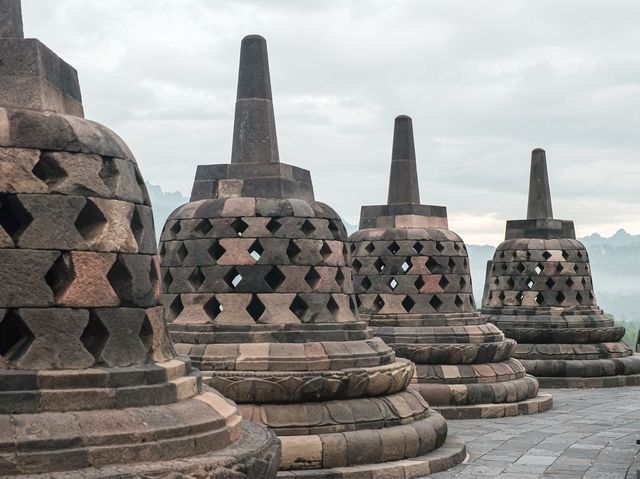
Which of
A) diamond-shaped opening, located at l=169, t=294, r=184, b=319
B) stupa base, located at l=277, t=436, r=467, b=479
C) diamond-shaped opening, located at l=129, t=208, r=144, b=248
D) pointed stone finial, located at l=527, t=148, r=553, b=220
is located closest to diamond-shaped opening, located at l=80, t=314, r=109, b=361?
diamond-shaped opening, located at l=129, t=208, r=144, b=248

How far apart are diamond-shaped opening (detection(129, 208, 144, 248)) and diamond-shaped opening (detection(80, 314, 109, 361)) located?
0.58 m

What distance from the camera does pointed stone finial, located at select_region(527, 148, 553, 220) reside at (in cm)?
2038

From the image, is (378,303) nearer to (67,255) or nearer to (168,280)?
(168,280)

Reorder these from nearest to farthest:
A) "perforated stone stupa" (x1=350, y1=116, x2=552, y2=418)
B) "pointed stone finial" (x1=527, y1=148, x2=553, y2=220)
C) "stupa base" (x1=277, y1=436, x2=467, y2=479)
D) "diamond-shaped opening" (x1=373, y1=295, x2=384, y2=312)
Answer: "stupa base" (x1=277, y1=436, x2=467, y2=479), "perforated stone stupa" (x1=350, y1=116, x2=552, y2=418), "diamond-shaped opening" (x1=373, y1=295, x2=384, y2=312), "pointed stone finial" (x1=527, y1=148, x2=553, y2=220)

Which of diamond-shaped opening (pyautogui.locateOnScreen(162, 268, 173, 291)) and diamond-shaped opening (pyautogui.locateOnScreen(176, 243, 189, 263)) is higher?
diamond-shaped opening (pyautogui.locateOnScreen(176, 243, 189, 263))

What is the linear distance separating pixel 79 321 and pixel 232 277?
193 inches

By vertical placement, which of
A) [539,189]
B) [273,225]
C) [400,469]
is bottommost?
[400,469]

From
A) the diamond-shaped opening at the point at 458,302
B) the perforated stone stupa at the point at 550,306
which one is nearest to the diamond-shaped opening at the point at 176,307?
the diamond-shaped opening at the point at 458,302

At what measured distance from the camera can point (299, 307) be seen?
1039 cm

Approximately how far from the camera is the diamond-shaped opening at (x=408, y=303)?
49.9ft

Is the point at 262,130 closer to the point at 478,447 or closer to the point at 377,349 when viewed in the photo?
the point at 377,349

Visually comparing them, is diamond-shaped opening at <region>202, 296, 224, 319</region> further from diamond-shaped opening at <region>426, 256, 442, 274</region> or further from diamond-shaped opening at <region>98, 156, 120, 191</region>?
diamond-shaped opening at <region>426, 256, 442, 274</region>

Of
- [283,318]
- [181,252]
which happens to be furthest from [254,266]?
[181,252]

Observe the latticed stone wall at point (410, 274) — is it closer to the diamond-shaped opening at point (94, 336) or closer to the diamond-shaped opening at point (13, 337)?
the diamond-shaped opening at point (94, 336)
